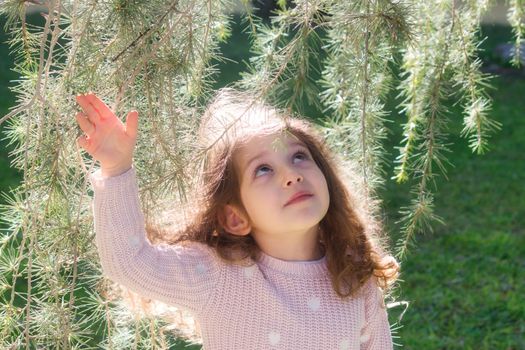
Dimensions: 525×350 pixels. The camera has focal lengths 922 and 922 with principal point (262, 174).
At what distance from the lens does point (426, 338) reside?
3.00 m

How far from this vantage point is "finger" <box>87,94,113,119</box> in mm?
1243

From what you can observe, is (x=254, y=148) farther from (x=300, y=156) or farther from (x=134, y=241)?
(x=134, y=241)

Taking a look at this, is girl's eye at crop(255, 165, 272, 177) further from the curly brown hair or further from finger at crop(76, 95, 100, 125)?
finger at crop(76, 95, 100, 125)

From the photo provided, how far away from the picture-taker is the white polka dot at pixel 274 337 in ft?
4.87

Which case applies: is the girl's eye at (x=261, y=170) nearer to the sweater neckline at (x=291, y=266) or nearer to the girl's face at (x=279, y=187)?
the girl's face at (x=279, y=187)

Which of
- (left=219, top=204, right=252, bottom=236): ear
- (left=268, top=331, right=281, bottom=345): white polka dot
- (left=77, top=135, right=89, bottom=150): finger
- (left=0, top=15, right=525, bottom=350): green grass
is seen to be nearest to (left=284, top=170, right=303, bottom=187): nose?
(left=219, top=204, right=252, bottom=236): ear

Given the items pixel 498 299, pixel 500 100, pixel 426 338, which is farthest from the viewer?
pixel 500 100

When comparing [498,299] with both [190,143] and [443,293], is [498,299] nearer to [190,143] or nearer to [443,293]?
[443,293]

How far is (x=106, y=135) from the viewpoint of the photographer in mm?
1278

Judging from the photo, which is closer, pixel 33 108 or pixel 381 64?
pixel 33 108

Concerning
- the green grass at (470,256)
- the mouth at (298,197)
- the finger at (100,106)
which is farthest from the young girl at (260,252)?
the green grass at (470,256)

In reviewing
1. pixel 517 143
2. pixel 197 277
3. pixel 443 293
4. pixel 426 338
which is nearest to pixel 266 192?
pixel 197 277

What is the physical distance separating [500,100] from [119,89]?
5.02 metres

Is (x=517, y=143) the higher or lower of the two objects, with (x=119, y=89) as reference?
lower
